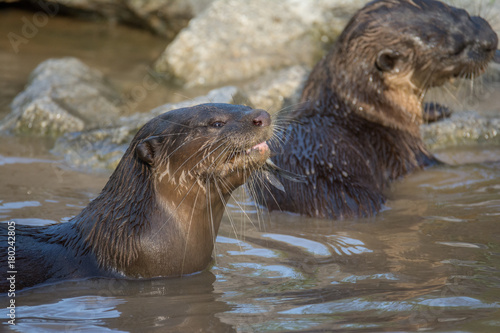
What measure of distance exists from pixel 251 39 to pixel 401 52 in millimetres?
3293

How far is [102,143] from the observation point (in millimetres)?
6211

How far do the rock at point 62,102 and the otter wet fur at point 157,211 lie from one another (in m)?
3.05

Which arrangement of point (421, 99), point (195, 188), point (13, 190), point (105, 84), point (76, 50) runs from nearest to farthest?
point (195, 188), point (13, 190), point (421, 99), point (105, 84), point (76, 50)

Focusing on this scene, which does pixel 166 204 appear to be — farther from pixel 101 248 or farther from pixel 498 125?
pixel 498 125

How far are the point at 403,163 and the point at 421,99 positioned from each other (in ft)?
1.89

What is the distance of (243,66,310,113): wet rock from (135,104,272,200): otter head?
3.48m

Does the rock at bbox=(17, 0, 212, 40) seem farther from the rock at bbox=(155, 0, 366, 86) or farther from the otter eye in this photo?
the otter eye

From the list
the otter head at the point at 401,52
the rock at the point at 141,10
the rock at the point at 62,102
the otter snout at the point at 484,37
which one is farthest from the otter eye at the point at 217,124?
the rock at the point at 141,10

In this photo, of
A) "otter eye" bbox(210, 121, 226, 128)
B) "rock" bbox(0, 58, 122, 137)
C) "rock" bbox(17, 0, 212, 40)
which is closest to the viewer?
"otter eye" bbox(210, 121, 226, 128)

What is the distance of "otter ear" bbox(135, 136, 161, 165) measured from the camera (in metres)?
3.59

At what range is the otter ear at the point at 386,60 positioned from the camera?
5.32m

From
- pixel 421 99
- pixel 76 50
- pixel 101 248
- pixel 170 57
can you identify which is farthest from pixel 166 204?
pixel 76 50

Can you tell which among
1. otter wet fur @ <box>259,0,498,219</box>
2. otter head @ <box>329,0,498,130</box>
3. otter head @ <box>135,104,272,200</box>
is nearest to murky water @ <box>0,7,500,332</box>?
otter wet fur @ <box>259,0,498,219</box>

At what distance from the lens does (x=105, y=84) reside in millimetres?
7738
